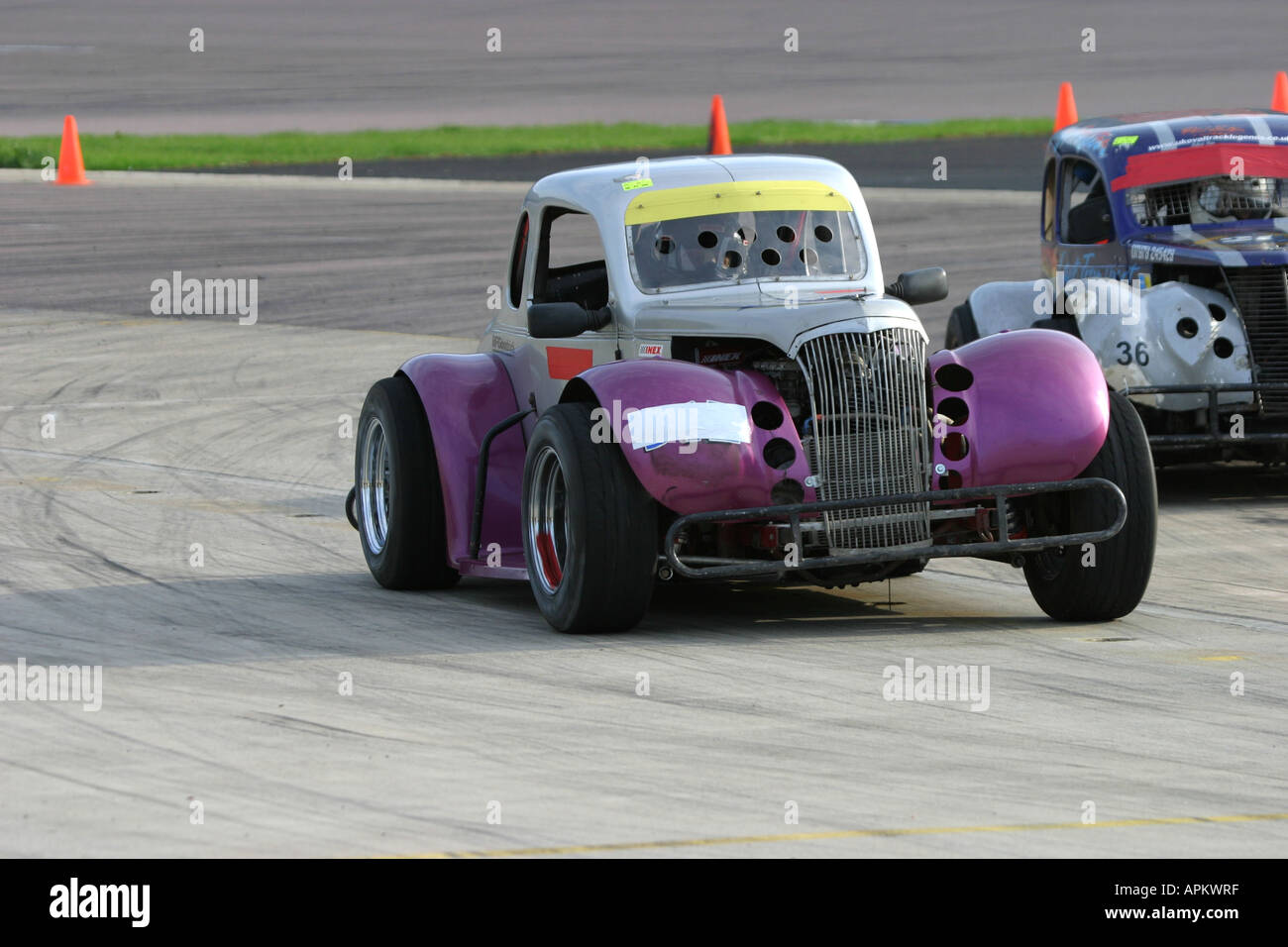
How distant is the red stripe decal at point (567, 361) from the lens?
9609 mm

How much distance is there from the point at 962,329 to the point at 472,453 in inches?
189

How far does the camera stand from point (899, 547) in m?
8.59

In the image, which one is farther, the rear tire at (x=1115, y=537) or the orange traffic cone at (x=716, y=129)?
the orange traffic cone at (x=716, y=129)

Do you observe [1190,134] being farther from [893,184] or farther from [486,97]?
[486,97]

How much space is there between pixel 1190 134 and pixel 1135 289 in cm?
124

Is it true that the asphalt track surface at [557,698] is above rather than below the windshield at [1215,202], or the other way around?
below

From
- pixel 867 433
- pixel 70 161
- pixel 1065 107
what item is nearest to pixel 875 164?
pixel 1065 107

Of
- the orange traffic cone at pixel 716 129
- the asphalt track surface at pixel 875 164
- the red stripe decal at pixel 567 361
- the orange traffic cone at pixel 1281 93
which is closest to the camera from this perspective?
the red stripe decal at pixel 567 361

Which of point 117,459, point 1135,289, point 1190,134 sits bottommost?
point 117,459

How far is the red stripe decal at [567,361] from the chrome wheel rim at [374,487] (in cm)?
97

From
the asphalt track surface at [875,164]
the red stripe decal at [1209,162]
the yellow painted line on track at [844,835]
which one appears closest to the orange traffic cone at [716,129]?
the asphalt track surface at [875,164]

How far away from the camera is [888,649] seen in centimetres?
851

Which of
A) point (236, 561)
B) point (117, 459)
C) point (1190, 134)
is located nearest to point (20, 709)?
point (236, 561)

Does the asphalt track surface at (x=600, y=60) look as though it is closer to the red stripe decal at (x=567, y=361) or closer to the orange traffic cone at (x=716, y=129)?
the orange traffic cone at (x=716, y=129)
